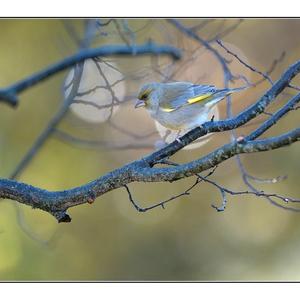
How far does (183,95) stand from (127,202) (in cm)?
267

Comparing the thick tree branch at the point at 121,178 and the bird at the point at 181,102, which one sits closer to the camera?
the thick tree branch at the point at 121,178

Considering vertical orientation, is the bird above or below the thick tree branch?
above

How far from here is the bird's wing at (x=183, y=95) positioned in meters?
2.16

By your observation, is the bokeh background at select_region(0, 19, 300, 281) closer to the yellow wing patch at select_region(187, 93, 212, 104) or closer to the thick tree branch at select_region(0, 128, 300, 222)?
the yellow wing patch at select_region(187, 93, 212, 104)

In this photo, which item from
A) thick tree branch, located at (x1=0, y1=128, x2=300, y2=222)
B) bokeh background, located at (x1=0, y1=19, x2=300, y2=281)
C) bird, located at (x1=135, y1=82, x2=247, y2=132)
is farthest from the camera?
bokeh background, located at (x1=0, y1=19, x2=300, y2=281)

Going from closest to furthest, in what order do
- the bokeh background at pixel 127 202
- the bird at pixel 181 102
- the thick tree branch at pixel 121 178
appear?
the thick tree branch at pixel 121 178, the bird at pixel 181 102, the bokeh background at pixel 127 202

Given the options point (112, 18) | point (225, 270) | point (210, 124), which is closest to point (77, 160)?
point (225, 270)

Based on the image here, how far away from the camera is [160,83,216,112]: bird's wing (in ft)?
7.07

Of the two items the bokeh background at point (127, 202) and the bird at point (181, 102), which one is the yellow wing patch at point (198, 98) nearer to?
the bird at point (181, 102)

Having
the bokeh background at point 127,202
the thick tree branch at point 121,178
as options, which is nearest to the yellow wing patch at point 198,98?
the thick tree branch at point 121,178

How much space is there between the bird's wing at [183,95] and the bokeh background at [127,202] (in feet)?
4.74

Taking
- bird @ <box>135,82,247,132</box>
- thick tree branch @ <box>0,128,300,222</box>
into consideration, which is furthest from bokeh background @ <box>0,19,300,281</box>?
thick tree branch @ <box>0,128,300,222</box>

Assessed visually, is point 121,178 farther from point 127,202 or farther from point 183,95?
point 127,202

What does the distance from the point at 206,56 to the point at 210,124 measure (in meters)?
1.73
